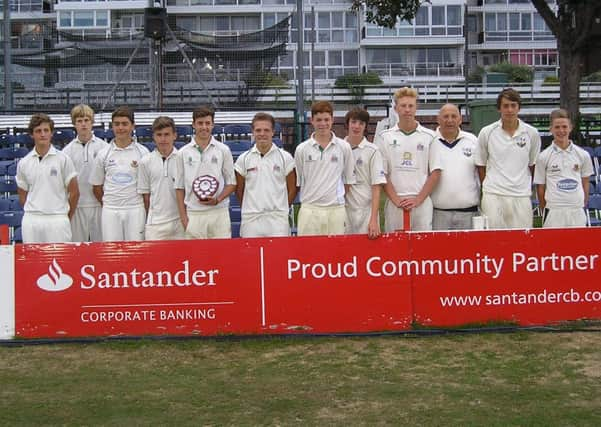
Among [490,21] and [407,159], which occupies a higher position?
[490,21]

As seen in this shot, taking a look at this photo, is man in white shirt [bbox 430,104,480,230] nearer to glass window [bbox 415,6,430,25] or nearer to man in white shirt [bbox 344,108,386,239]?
man in white shirt [bbox 344,108,386,239]

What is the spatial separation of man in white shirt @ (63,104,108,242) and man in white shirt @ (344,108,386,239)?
7.90ft

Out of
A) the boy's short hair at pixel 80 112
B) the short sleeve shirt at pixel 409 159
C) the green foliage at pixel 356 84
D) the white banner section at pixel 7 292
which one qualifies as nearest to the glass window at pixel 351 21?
the green foliage at pixel 356 84

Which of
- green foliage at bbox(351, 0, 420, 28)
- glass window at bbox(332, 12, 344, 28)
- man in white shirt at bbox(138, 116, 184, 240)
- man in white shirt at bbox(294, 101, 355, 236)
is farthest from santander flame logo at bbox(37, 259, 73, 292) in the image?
glass window at bbox(332, 12, 344, 28)

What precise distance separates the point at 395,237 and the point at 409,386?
1669 mm

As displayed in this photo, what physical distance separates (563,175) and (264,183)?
2830mm

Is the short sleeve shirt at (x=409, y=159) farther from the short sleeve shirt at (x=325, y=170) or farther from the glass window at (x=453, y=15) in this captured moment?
the glass window at (x=453, y=15)

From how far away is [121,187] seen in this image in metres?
7.65

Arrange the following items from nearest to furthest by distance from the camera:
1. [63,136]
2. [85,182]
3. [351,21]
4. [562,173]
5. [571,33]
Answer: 1. [562,173]
2. [85,182]
3. [63,136]
4. [571,33]
5. [351,21]

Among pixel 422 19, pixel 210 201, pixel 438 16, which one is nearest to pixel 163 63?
pixel 210 201

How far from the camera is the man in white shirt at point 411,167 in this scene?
742 centimetres

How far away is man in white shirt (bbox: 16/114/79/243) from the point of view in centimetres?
747

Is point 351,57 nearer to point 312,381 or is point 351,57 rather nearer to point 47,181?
point 47,181

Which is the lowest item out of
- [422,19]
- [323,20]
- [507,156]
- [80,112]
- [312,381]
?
[312,381]
